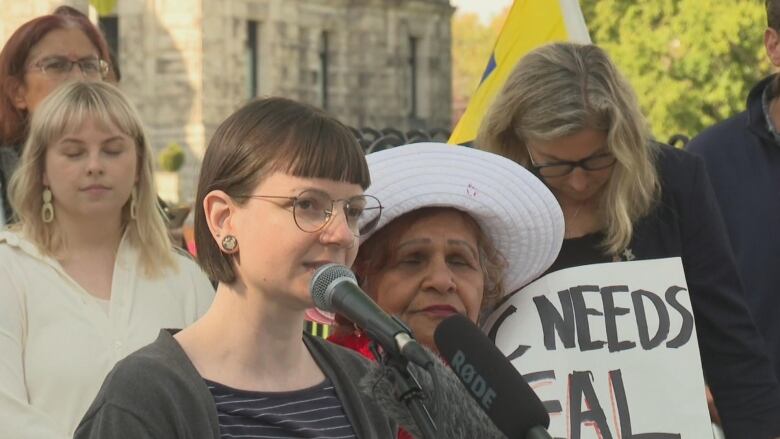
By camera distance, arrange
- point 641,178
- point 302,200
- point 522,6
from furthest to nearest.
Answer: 1. point 522,6
2. point 641,178
3. point 302,200

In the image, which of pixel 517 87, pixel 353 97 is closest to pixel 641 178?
pixel 517 87

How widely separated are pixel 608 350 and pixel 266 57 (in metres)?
44.5

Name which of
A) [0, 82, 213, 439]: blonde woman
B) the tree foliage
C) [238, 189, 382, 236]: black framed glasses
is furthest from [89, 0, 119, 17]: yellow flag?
the tree foliage

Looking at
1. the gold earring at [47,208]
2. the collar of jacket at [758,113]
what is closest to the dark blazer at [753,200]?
the collar of jacket at [758,113]

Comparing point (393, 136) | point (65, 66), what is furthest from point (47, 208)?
point (393, 136)

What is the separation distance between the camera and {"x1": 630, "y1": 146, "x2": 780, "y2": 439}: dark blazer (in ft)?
15.5

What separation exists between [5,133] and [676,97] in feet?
105

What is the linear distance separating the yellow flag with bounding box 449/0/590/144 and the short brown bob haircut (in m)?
3.21

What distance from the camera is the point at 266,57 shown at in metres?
48.5

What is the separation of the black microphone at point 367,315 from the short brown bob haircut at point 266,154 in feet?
0.92

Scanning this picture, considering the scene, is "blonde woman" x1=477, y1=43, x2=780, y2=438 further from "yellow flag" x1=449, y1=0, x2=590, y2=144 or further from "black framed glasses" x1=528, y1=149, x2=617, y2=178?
"yellow flag" x1=449, y1=0, x2=590, y2=144

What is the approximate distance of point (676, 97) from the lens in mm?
37250

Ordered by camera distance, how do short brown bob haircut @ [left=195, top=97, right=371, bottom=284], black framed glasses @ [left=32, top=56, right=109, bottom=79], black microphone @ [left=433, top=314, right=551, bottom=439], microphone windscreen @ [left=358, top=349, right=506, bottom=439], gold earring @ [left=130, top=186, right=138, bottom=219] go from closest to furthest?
black microphone @ [left=433, top=314, right=551, bottom=439]
microphone windscreen @ [left=358, top=349, right=506, bottom=439]
short brown bob haircut @ [left=195, top=97, right=371, bottom=284]
gold earring @ [left=130, top=186, right=138, bottom=219]
black framed glasses @ [left=32, top=56, right=109, bottom=79]

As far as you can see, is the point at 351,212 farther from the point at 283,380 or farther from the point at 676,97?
the point at 676,97
